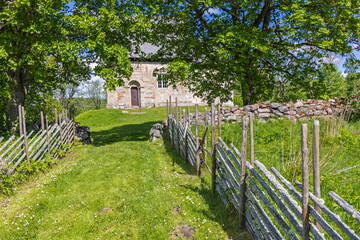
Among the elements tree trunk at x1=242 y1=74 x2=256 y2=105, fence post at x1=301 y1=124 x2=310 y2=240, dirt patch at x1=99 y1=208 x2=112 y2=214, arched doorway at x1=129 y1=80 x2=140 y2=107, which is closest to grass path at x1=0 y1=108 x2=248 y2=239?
dirt patch at x1=99 y1=208 x2=112 y2=214

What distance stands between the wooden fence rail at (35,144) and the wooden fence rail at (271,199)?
17.0 feet

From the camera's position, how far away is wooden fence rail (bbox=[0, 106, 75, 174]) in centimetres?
676

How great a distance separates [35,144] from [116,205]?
600 centimetres

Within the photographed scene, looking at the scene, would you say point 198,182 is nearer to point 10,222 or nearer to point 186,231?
point 186,231

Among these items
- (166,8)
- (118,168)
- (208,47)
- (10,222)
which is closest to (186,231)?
(10,222)

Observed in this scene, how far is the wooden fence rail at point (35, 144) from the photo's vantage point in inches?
266

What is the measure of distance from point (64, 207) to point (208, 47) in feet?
33.7

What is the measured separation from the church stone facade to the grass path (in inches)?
884

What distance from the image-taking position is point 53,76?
12.6 metres

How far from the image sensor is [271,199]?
466 cm

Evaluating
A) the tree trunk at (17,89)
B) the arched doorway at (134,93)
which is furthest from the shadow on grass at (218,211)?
the arched doorway at (134,93)

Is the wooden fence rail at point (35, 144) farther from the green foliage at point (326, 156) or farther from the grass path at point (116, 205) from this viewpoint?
the green foliage at point (326, 156)

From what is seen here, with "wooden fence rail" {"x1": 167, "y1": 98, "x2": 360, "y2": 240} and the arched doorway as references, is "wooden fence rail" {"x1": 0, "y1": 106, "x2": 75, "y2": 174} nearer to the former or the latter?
"wooden fence rail" {"x1": 167, "y1": 98, "x2": 360, "y2": 240}

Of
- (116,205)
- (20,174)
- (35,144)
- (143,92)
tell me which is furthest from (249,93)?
(143,92)
